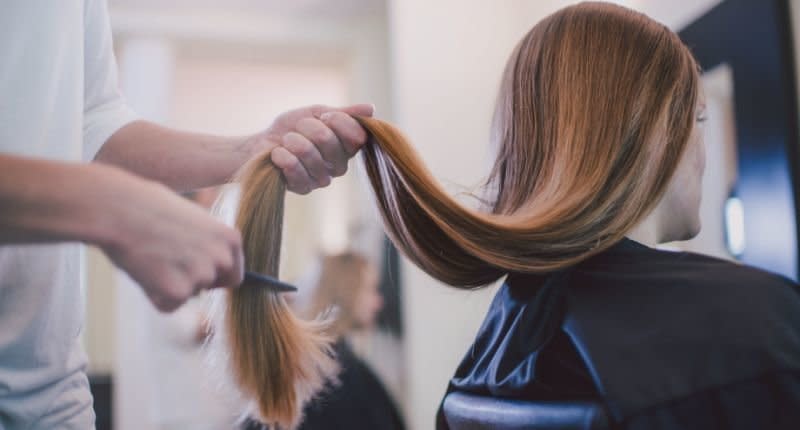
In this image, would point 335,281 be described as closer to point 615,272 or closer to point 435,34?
point 435,34

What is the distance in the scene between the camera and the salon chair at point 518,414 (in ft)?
2.51

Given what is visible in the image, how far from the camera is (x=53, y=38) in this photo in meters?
0.80

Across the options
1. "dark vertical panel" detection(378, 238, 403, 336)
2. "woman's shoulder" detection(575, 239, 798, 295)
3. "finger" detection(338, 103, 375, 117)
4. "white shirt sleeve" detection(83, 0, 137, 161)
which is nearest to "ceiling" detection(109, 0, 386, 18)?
"dark vertical panel" detection(378, 238, 403, 336)

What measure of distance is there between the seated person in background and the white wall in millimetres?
226

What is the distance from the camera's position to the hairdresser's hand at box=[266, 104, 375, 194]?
0.94 m

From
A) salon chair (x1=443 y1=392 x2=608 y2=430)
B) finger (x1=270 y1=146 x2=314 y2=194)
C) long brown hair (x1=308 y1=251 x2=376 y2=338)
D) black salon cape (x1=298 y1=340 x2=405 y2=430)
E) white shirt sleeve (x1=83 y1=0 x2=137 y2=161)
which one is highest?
white shirt sleeve (x1=83 y1=0 x2=137 y2=161)

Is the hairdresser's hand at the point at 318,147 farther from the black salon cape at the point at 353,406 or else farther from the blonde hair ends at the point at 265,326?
the black salon cape at the point at 353,406

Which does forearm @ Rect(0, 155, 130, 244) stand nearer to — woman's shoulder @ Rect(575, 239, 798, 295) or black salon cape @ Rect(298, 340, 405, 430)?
woman's shoulder @ Rect(575, 239, 798, 295)

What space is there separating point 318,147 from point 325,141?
0.02m

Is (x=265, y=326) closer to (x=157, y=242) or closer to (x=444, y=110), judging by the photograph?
(x=157, y=242)

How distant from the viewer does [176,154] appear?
1.06 m

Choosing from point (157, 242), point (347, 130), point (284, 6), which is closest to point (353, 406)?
point (347, 130)

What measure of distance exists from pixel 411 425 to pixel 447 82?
125cm

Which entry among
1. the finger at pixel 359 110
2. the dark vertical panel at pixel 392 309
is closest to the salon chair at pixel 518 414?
the finger at pixel 359 110
